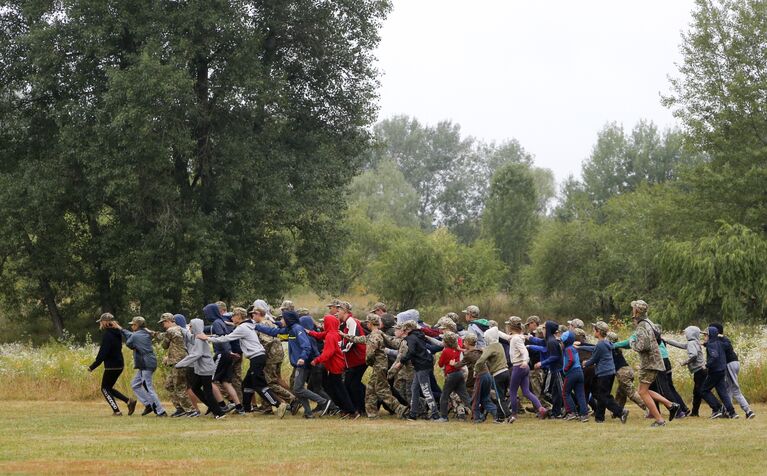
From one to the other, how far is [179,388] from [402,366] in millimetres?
4296

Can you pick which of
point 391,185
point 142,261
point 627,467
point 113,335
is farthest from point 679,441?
point 391,185

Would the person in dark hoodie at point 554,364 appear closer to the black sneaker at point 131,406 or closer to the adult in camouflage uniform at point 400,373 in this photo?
the adult in camouflage uniform at point 400,373

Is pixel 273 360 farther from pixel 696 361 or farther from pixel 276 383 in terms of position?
pixel 696 361

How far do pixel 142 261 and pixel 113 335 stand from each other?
18.5 metres

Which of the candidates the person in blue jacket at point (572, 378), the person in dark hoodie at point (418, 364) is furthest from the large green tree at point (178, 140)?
the person in blue jacket at point (572, 378)

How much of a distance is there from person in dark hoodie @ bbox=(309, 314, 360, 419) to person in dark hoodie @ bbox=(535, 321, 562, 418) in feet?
12.0

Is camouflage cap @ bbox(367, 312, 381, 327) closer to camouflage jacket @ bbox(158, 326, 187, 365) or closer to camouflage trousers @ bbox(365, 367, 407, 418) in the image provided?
camouflage trousers @ bbox(365, 367, 407, 418)

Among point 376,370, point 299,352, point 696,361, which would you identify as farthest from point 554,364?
point 299,352

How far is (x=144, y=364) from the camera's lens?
20.3 m

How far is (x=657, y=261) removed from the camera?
4572 cm

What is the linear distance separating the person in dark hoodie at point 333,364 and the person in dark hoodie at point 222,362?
1708 mm

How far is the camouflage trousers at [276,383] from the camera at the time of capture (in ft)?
67.1

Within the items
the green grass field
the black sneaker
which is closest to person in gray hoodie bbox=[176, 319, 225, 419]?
the green grass field

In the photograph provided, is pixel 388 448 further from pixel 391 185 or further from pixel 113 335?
pixel 391 185
